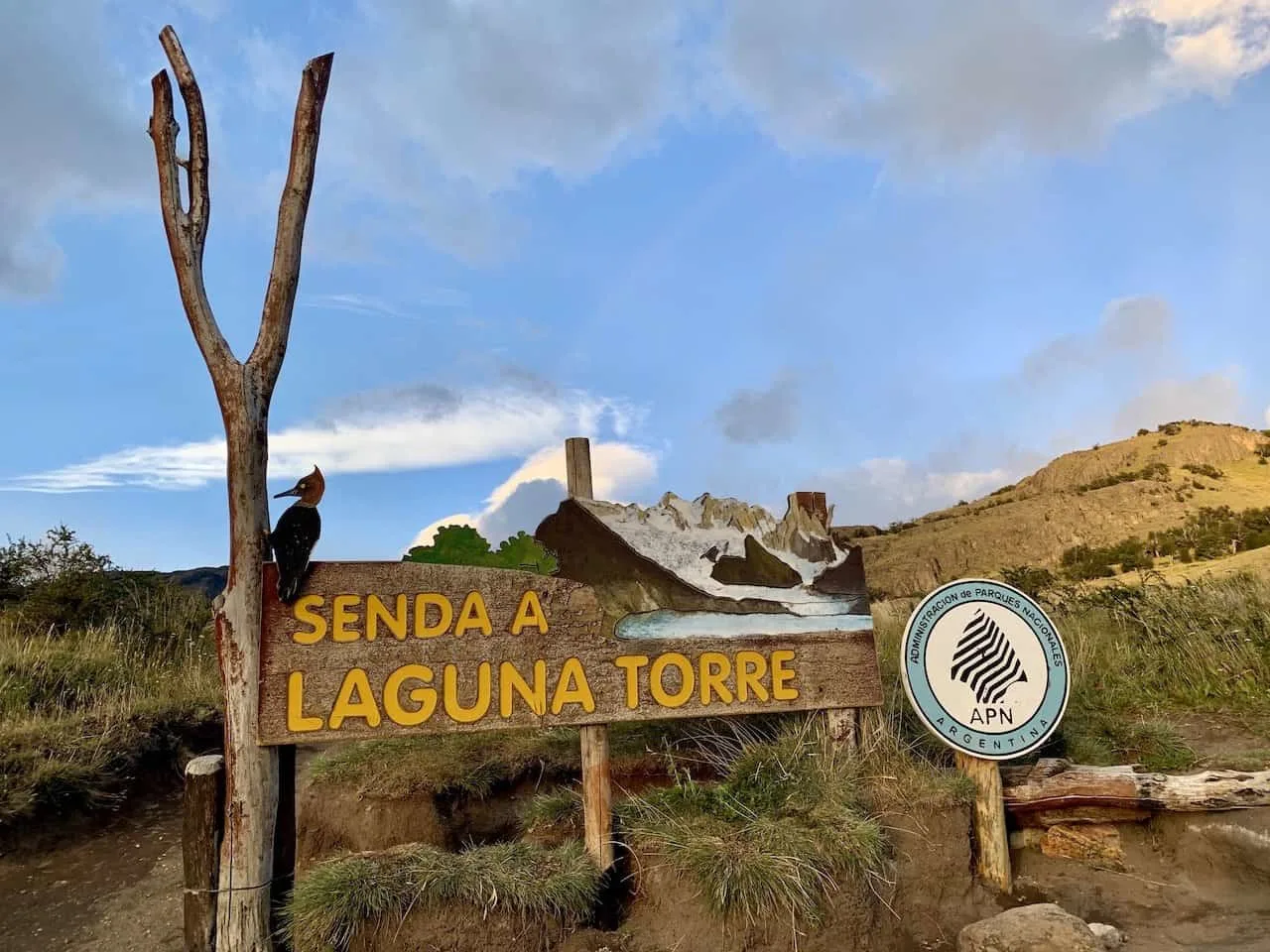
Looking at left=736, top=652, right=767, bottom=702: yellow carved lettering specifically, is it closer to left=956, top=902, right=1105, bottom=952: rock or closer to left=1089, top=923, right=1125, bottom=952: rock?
left=956, top=902, right=1105, bottom=952: rock

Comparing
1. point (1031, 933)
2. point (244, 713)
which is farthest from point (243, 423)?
point (1031, 933)

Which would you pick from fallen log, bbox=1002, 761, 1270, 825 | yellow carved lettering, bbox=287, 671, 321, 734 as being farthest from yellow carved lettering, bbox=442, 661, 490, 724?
fallen log, bbox=1002, 761, 1270, 825

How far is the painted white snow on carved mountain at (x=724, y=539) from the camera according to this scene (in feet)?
18.1

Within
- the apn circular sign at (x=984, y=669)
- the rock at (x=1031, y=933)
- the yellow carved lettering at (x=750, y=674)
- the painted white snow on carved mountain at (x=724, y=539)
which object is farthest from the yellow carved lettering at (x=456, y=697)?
the rock at (x=1031, y=933)

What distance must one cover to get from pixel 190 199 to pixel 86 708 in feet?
20.8

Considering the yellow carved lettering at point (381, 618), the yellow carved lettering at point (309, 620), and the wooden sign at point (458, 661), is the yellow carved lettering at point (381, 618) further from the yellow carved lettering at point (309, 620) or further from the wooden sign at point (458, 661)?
the yellow carved lettering at point (309, 620)

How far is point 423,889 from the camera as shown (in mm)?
4336

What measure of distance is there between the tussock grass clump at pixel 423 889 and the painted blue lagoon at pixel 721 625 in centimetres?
135

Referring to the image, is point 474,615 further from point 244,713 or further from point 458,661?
point 244,713

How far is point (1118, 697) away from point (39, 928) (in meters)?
8.92

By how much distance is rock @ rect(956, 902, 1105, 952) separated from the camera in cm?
426

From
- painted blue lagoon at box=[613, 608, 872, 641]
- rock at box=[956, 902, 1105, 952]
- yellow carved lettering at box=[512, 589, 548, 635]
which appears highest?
yellow carved lettering at box=[512, 589, 548, 635]

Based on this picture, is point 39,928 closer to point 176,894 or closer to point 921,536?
point 176,894

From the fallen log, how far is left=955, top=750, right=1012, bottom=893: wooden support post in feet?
1.03
